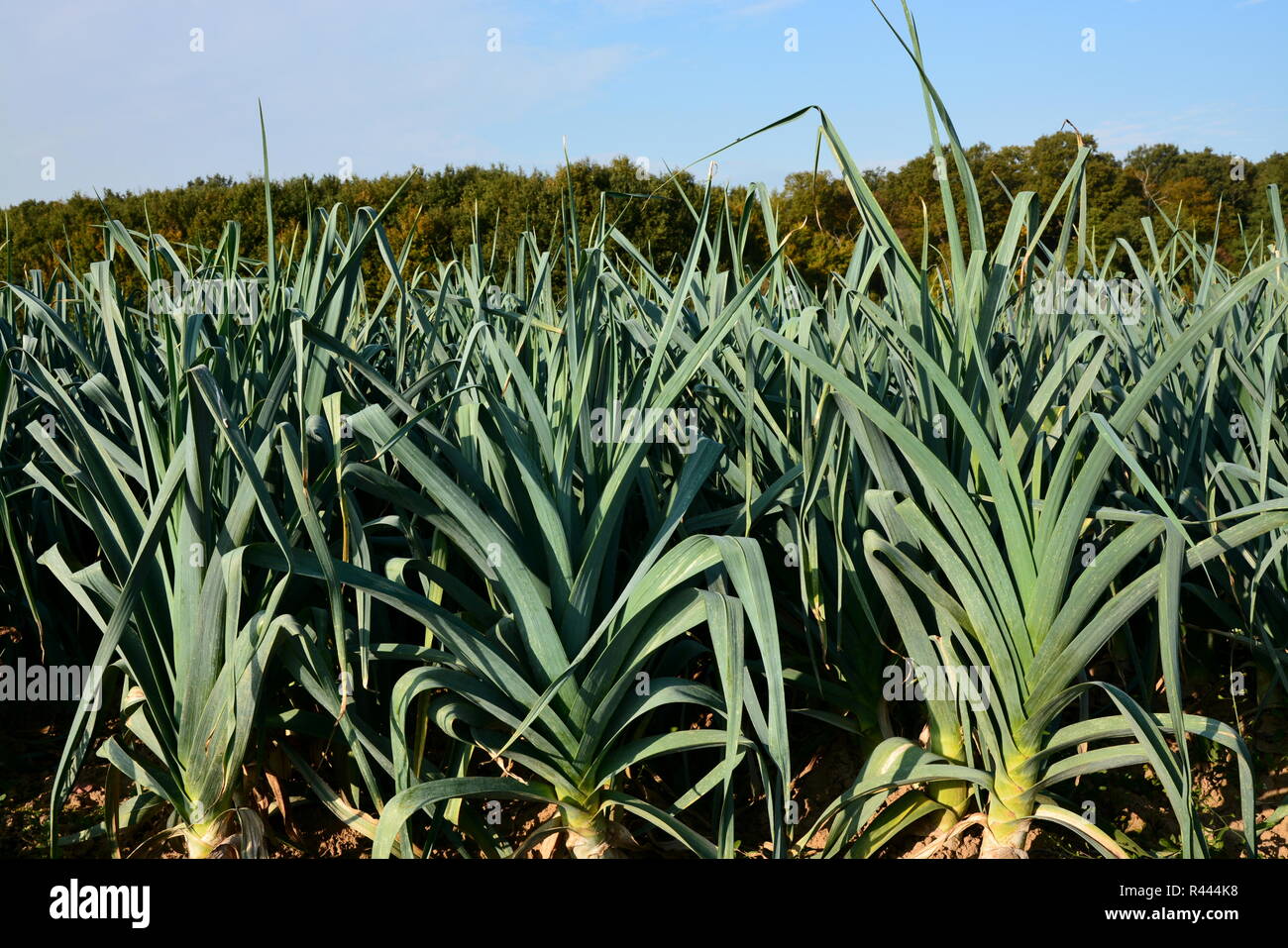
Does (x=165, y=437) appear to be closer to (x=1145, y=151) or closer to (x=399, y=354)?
(x=399, y=354)

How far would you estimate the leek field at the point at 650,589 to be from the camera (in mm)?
1335

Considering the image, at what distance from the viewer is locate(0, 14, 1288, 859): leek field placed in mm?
1335

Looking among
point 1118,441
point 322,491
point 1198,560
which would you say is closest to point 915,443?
point 1118,441

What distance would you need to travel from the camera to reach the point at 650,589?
4.51 feet

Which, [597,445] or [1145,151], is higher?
[1145,151]

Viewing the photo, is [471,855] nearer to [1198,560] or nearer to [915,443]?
[915,443]

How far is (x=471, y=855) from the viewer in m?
1.55

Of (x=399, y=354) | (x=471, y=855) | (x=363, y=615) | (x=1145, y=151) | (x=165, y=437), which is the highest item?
(x=1145, y=151)

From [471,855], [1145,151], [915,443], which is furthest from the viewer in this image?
[1145,151]

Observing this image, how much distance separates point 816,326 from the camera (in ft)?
6.33

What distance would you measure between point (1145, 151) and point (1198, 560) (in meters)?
32.4
